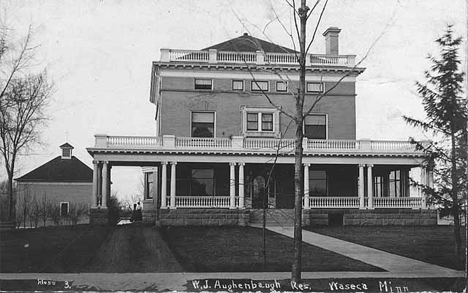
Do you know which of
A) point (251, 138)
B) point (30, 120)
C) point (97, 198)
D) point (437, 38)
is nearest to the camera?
point (437, 38)

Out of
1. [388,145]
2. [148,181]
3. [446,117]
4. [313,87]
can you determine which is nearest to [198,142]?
[313,87]

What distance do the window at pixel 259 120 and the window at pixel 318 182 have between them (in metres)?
3.82

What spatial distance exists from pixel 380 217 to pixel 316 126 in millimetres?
6878

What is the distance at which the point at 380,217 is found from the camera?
27906mm

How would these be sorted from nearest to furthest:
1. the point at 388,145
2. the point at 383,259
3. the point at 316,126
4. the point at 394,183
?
the point at 383,259, the point at 388,145, the point at 316,126, the point at 394,183

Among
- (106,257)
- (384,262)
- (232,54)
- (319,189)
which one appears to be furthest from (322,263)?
(232,54)

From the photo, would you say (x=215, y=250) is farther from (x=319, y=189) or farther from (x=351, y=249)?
(x=319, y=189)

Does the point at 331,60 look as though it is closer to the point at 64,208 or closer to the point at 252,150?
the point at 252,150

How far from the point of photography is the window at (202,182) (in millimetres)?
30062

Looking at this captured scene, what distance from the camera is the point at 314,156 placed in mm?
28219

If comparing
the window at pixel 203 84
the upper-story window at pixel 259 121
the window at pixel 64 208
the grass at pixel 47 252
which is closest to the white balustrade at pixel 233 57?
the window at pixel 203 84

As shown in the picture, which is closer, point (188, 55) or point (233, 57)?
point (188, 55)

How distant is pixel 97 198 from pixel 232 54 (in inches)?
461

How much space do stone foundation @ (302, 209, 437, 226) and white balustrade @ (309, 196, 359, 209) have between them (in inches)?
26.5
